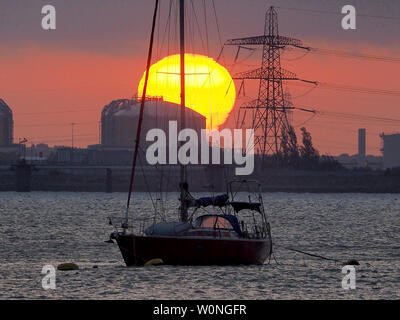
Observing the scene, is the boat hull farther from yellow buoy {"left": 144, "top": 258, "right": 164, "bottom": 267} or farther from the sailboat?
yellow buoy {"left": 144, "top": 258, "right": 164, "bottom": 267}

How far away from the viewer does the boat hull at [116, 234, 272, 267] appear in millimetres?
54406

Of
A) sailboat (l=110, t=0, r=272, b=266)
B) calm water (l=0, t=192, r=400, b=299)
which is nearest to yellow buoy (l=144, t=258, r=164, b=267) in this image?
sailboat (l=110, t=0, r=272, b=266)

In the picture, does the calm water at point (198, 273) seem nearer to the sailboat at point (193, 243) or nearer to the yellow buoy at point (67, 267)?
the yellow buoy at point (67, 267)

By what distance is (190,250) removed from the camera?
54.4m

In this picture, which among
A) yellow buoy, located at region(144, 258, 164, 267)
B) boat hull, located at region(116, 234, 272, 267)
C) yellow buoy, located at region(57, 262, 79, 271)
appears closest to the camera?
boat hull, located at region(116, 234, 272, 267)

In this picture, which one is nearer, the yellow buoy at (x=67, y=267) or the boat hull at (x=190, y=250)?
the boat hull at (x=190, y=250)

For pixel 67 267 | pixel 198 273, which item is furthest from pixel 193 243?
pixel 67 267

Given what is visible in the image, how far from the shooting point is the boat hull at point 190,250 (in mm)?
54406

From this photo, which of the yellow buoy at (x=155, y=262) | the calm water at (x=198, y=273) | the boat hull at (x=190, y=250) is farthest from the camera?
the yellow buoy at (x=155, y=262)

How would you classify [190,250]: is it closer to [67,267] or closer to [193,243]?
[193,243]

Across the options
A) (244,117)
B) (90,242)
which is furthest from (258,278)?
(244,117)

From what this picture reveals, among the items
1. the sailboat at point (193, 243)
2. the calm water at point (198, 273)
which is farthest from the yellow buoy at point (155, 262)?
the calm water at point (198, 273)

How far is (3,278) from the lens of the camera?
175 ft

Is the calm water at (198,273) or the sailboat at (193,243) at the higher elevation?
the sailboat at (193,243)
